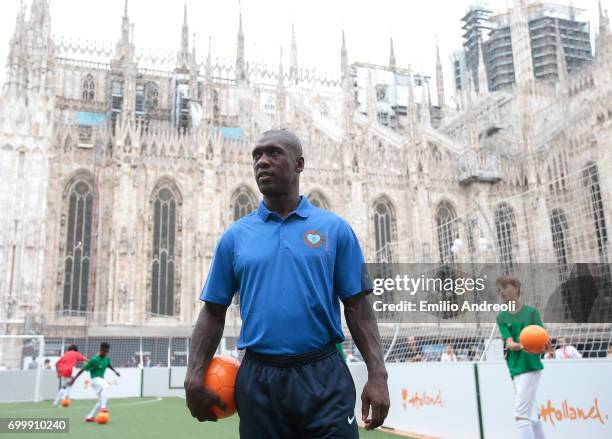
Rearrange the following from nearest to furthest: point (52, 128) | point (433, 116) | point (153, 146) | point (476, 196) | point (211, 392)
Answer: point (211, 392)
point (52, 128)
point (153, 146)
point (476, 196)
point (433, 116)

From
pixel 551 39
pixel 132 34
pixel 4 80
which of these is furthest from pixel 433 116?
pixel 4 80

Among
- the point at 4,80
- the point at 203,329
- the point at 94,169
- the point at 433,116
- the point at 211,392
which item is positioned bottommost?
the point at 211,392

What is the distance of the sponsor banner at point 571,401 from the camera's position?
21.4 ft

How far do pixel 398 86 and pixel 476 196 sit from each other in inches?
725

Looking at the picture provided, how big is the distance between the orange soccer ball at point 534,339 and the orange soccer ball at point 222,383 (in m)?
3.48

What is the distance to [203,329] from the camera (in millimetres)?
2697

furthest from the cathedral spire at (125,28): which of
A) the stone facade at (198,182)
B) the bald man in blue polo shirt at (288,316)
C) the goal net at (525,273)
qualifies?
the bald man in blue polo shirt at (288,316)

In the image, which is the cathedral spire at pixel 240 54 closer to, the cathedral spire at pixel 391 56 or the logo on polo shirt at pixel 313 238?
the cathedral spire at pixel 391 56

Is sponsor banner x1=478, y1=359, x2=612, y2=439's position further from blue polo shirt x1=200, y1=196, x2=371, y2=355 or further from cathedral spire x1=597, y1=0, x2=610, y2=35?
cathedral spire x1=597, y1=0, x2=610, y2=35

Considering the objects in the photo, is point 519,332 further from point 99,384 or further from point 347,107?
point 347,107

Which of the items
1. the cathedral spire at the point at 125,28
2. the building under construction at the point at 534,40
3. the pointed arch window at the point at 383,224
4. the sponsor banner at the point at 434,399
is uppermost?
the building under construction at the point at 534,40

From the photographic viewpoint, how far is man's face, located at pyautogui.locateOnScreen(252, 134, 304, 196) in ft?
8.89

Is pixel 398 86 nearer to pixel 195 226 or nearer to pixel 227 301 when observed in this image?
pixel 195 226

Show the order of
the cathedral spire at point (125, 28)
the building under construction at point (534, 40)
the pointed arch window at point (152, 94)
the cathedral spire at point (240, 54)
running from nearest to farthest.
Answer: the cathedral spire at point (125, 28), the cathedral spire at point (240, 54), the pointed arch window at point (152, 94), the building under construction at point (534, 40)
